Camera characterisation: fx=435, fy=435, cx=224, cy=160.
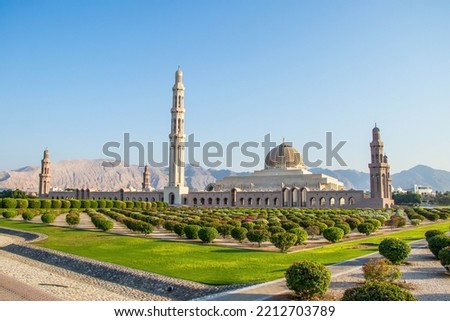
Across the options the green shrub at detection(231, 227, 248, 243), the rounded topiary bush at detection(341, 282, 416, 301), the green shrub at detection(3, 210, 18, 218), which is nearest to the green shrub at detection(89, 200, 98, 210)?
the green shrub at detection(3, 210, 18, 218)

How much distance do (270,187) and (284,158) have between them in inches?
305

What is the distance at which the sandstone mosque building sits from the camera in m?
64.4

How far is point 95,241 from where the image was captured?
73.9 feet

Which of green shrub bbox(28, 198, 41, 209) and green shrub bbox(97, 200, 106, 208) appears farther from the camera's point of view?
green shrub bbox(97, 200, 106, 208)

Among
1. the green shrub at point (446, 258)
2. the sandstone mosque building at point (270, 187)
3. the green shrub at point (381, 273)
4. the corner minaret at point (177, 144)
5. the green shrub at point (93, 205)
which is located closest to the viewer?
the green shrub at point (381, 273)

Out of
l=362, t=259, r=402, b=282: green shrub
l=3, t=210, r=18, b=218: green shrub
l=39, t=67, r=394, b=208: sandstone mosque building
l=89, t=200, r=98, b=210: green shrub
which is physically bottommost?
l=362, t=259, r=402, b=282: green shrub

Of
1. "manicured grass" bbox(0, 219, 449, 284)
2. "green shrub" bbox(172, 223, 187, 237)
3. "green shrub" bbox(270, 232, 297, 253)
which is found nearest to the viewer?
"manicured grass" bbox(0, 219, 449, 284)

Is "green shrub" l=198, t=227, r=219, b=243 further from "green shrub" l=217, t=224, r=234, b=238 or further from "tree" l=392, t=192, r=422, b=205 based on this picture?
"tree" l=392, t=192, r=422, b=205

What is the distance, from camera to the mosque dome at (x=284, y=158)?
271 ft

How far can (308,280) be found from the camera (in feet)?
32.3

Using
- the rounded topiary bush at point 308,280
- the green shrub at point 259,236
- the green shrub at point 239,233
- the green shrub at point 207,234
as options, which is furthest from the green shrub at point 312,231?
the rounded topiary bush at point 308,280

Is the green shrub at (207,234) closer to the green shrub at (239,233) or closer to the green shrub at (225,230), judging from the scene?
the green shrub at (239,233)

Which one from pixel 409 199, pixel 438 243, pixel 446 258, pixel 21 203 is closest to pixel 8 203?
pixel 21 203
